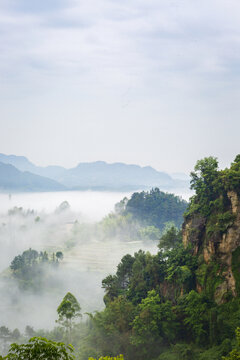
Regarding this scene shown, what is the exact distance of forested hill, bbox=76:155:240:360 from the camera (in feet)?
140

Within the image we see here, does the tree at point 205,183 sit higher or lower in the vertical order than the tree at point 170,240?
higher

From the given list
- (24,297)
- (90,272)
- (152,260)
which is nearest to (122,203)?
(90,272)

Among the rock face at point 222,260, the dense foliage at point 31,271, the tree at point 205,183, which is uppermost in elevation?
the tree at point 205,183

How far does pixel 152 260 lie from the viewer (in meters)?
55.8

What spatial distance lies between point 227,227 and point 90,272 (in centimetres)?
9108

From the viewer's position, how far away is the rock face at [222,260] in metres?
44.9

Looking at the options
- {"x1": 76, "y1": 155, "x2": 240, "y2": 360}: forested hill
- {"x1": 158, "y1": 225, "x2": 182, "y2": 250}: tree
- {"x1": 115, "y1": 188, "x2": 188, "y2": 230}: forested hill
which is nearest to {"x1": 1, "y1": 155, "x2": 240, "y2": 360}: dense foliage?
{"x1": 76, "y1": 155, "x2": 240, "y2": 360}: forested hill

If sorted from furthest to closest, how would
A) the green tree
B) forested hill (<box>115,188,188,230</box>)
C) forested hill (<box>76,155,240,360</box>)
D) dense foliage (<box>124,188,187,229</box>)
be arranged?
dense foliage (<box>124,188,187,229</box>) < forested hill (<box>115,188,188,230</box>) < the green tree < forested hill (<box>76,155,240,360</box>)

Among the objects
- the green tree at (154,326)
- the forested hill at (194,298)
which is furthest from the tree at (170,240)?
the green tree at (154,326)

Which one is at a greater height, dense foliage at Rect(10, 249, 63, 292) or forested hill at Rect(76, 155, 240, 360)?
forested hill at Rect(76, 155, 240, 360)

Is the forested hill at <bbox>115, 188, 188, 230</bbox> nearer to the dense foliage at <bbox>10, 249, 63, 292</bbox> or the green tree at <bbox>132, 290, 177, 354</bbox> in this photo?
the dense foliage at <bbox>10, 249, 63, 292</bbox>

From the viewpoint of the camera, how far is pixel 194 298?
45.5m

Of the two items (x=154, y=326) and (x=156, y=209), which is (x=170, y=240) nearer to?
(x=154, y=326)

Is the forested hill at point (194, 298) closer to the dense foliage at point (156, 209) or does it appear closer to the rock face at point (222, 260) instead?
the rock face at point (222, 260)
